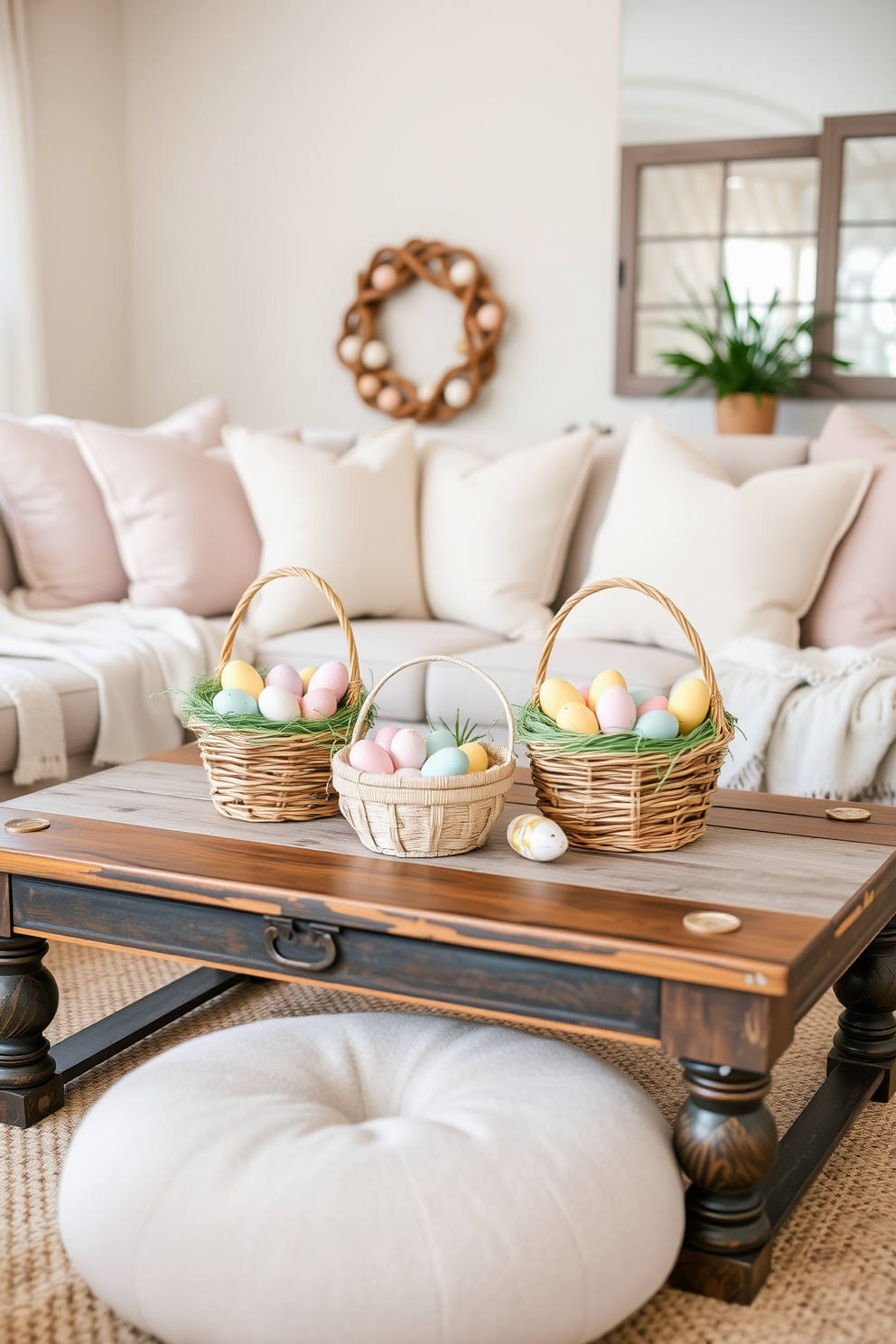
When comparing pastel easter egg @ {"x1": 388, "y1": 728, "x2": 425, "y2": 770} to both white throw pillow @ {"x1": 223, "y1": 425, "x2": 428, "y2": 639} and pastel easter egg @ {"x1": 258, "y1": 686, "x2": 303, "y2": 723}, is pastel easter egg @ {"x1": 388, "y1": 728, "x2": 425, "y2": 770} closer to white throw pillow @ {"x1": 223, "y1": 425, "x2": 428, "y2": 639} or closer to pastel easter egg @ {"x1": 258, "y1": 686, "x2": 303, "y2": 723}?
pastel easter egg @ {"x1": 258, "y1": 686, "x2": 303, "y2": 723}

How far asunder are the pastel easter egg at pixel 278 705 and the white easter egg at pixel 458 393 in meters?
3.13

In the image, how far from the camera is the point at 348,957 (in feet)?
4.38

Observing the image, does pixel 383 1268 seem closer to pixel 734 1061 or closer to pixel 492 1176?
pixel 492 1176

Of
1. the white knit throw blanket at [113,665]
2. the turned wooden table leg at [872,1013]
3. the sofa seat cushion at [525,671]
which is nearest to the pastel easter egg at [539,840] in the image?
the turned wooden table leg at [872,1013]

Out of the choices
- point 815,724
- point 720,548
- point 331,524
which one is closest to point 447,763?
point 815,724

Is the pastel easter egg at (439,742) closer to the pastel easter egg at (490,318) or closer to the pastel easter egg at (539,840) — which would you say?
the pastel easter egg at (539,840)

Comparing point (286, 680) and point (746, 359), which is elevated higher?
point (746, 359)

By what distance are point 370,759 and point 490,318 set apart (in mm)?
3321

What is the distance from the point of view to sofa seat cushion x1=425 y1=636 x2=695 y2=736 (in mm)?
2539

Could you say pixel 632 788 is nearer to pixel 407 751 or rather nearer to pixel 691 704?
pixel 691 704

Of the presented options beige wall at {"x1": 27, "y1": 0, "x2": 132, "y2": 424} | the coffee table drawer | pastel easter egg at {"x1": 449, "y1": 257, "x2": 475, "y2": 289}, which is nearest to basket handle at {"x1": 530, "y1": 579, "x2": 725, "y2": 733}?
the coffee table drawer

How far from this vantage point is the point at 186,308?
5020 mm

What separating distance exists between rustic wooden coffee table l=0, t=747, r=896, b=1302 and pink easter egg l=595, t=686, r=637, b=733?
0.15 m

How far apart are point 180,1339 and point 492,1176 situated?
1.00 feet
